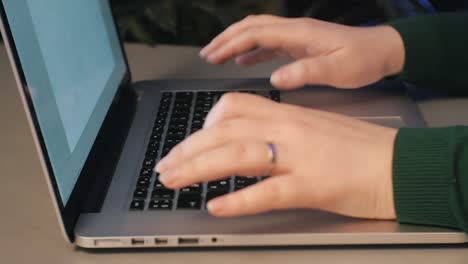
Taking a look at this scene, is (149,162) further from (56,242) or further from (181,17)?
(181,17)

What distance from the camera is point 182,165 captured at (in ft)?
1.74

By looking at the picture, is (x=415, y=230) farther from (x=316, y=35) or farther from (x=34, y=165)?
(x=34, y=165)

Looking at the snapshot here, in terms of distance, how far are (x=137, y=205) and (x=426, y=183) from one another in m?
0.26

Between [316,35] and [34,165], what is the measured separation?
0.37 meters

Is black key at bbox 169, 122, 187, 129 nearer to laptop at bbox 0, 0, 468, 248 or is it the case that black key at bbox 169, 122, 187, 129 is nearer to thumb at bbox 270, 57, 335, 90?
laptop at bbox 0, 0, 468, 248

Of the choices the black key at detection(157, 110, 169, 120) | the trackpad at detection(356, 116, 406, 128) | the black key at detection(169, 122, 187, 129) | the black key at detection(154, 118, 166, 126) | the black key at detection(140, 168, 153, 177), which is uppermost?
the black key at detection(140, 168, 153, 177)

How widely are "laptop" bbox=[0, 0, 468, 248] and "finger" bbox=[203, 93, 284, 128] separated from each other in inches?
2.8

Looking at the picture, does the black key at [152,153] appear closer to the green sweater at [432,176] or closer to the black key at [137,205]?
the black key at [137,205]

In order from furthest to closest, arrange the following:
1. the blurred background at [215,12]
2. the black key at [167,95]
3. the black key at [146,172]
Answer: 1. the blurred background at [215,12]
2. the black key at [167,95]
3. the black key at [146,172]

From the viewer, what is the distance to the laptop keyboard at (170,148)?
0.58m

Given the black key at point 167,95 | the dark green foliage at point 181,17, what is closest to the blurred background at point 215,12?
the dark green foliage at point 181,17

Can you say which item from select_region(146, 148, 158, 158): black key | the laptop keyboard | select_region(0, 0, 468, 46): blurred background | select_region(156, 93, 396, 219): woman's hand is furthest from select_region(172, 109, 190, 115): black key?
select_region(0, 0, 468, 46): blurred background

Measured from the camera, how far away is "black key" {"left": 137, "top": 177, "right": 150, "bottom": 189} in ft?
1.98

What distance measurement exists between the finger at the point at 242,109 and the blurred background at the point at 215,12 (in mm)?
731
